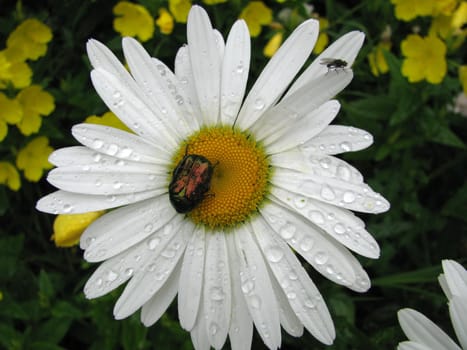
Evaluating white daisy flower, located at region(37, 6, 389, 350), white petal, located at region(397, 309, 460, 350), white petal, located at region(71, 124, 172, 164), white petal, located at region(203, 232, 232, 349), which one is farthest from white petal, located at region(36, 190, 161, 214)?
white petal, located at region(397, 309, 460, 350)

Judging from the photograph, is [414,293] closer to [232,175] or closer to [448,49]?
[448,49]

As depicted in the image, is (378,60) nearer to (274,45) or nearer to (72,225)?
(274,45)

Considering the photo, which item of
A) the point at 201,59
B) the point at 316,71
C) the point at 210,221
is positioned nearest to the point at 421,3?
the point at 316,71

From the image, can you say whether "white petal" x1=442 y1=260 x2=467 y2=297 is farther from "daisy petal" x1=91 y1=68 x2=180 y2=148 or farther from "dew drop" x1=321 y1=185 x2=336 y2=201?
"daisy petal" x1=91 y1=68 x2=180 y2=148

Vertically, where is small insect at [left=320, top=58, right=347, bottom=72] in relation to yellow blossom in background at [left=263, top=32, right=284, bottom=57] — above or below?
above

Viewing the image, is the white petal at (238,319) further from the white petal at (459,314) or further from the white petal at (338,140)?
the white petal at (459,314)

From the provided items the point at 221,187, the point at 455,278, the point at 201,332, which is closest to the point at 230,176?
the point at 221,187

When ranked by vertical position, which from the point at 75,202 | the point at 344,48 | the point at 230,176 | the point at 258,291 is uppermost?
the point at 344,48

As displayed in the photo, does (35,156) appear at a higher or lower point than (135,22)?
lower
